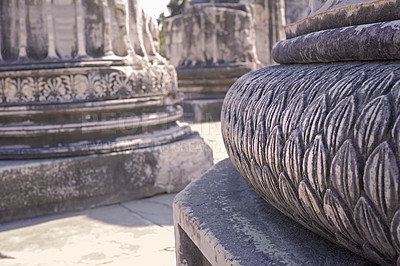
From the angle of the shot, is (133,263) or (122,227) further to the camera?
(122,227)

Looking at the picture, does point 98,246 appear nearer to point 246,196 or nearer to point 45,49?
point 246,196

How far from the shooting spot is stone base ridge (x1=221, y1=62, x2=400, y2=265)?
0.65 meters

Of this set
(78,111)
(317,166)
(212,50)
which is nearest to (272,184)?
(317,166)

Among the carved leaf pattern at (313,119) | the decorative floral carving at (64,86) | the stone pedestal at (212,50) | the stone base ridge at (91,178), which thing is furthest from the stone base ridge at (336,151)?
the stone pedestal at (212,50)

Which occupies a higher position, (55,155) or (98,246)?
(55,155)

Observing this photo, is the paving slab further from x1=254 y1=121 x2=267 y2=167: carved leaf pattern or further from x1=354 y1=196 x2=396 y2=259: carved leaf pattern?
x1=354 y1=196 x2=396 y2=259: carved leaf pattern

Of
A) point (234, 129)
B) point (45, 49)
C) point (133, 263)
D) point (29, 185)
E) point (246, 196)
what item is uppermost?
point (45, 49)

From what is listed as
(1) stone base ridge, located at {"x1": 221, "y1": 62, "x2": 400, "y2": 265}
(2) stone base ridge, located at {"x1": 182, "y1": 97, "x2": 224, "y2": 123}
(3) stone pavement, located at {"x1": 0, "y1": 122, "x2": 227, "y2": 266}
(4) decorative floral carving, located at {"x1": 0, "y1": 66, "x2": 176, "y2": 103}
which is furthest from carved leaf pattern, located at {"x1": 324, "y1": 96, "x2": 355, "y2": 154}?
(2) stone base ridge, located at {"x1": 182, "y1": 97, "x2": 224, "y2": 123}

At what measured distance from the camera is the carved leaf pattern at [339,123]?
0.70m

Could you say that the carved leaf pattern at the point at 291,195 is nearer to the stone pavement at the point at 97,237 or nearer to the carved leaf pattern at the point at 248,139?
the carved leaf pattern at the point at 248,139

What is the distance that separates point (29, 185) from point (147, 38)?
136 centimetres

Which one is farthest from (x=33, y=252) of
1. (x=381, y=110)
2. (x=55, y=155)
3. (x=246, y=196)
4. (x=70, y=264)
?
(x=381, y=110)

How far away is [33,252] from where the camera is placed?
6.40 feet

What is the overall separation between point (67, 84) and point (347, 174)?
7.39ft
